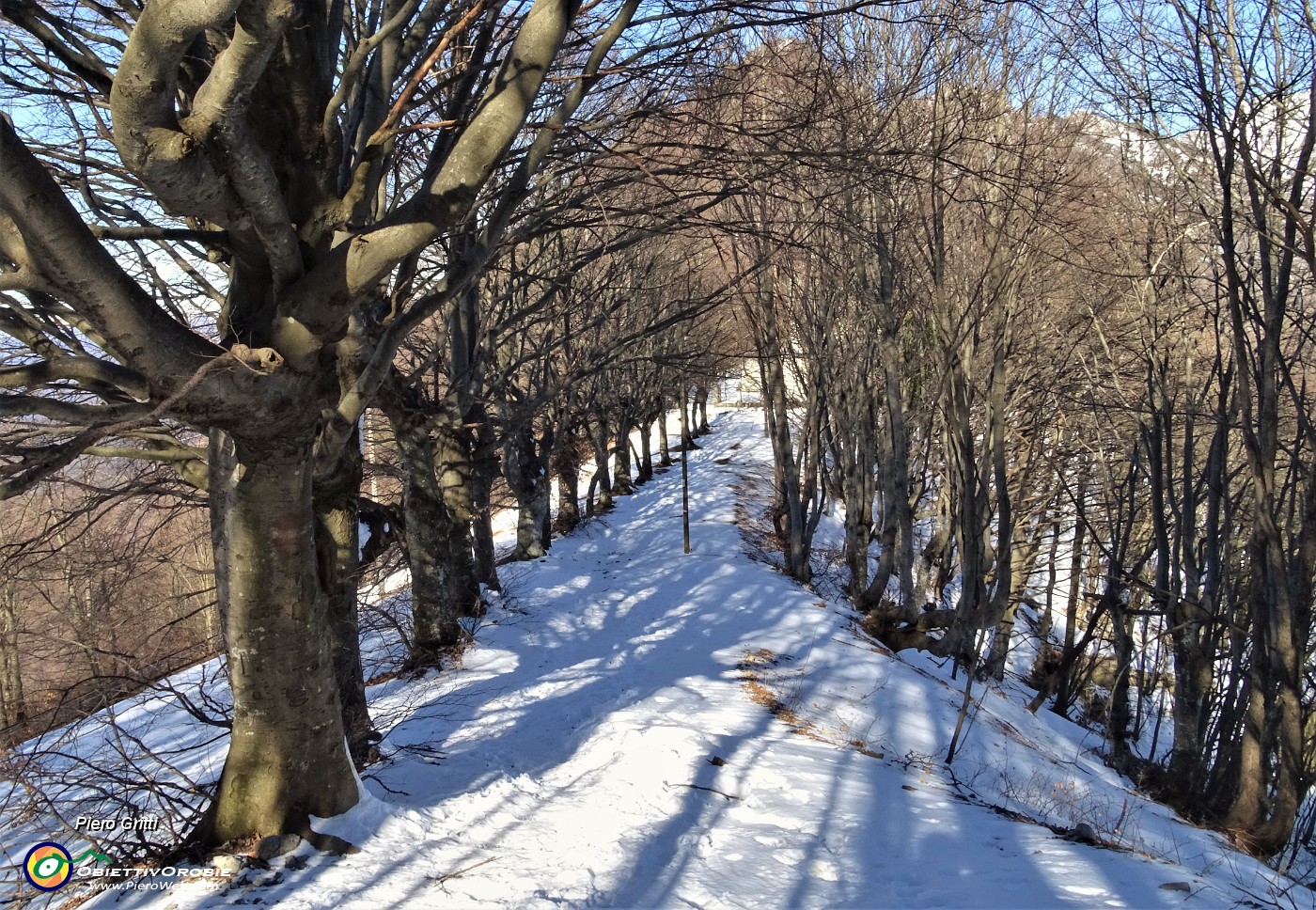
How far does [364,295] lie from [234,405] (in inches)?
24.7

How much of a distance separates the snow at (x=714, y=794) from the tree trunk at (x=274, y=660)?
283 millimetres

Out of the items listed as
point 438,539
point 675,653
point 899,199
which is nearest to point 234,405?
point 438,539

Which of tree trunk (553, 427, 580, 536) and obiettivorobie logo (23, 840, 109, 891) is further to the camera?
tree trunk (553, 427, 580, 536)

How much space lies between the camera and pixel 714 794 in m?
5.07

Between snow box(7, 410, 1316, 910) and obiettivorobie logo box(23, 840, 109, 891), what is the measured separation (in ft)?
0.86

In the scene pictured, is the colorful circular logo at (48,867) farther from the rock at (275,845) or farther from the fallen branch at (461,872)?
the fallen branch at (461,872)

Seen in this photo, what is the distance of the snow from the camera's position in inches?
146

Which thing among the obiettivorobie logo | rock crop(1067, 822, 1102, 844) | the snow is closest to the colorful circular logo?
the obiettivorobie logo

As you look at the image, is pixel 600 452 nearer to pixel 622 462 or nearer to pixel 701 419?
pixel 622 462

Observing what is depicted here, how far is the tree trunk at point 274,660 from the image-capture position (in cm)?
339

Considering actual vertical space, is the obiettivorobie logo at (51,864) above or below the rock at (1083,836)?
above

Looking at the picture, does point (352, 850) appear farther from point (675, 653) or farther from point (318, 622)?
point (675, 653)

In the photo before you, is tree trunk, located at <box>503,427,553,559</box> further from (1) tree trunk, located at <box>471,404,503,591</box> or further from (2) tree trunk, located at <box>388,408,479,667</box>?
(2) tree trunk, located at <box>388,408,479,667</box>

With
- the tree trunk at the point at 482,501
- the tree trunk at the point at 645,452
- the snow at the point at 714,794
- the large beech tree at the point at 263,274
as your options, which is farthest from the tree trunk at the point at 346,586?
the tree trunk at the point at 645,452
